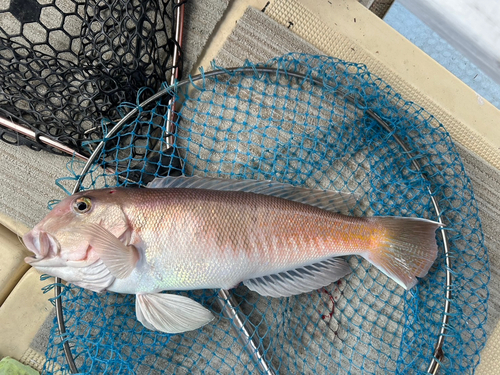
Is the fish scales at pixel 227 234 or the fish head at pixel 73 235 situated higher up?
the fish scales at pixel 227 234

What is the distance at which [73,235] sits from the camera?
137 cm

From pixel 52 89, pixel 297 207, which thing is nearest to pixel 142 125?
pixel 52 89

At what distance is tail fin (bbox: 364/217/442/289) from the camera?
5.20 feet

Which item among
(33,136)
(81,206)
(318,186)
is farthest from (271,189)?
(33,136)

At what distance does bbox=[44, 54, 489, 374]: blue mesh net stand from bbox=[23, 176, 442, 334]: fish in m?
0.26

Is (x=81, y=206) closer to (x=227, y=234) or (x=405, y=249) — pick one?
(x=227, y=234)

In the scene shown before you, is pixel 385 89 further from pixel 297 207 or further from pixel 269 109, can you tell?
pixel 297 207

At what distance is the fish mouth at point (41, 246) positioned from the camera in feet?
4.48

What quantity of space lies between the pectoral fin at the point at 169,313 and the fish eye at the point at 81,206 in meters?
0.43

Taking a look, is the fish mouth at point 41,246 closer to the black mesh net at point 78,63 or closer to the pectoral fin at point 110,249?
the pectoral fin at point 110,249

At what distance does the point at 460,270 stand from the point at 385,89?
3.45ft

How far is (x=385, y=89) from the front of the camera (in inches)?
76.9

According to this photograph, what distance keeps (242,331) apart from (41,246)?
0.99 m

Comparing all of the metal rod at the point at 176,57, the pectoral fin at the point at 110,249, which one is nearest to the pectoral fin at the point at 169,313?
the pectoral fin at the point at 110,249
